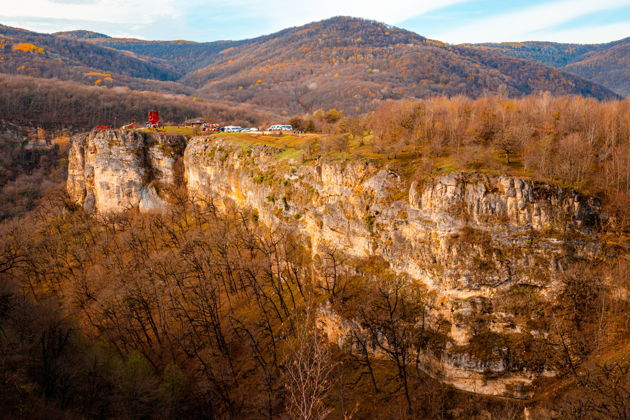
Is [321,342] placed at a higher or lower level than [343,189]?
lower

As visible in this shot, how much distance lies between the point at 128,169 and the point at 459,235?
60.3 metres

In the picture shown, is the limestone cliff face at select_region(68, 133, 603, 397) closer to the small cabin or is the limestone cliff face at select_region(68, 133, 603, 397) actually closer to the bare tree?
the bare tree

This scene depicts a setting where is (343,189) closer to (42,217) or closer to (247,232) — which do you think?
(247,232)

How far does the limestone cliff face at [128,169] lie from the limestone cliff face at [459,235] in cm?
3744

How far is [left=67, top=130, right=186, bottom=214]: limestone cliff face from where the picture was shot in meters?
66.4

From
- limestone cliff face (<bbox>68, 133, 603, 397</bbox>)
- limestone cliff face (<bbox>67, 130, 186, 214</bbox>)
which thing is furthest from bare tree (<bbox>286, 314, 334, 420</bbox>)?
limestone cliff face (<bbox>67, 130, 186, 214</bbox>)

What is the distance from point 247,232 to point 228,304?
9173 millimetres

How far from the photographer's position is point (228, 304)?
135ft

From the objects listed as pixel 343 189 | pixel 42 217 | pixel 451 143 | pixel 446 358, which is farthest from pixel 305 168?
pixel 42 217

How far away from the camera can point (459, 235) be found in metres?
27.9

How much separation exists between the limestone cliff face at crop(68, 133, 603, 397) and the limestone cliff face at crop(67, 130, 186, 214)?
37437mm

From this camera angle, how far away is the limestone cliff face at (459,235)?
2550 cm

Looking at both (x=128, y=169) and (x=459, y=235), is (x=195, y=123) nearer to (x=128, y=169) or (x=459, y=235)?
(x=128, y=169)

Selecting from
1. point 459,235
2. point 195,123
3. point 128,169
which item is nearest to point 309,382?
point 459,235
